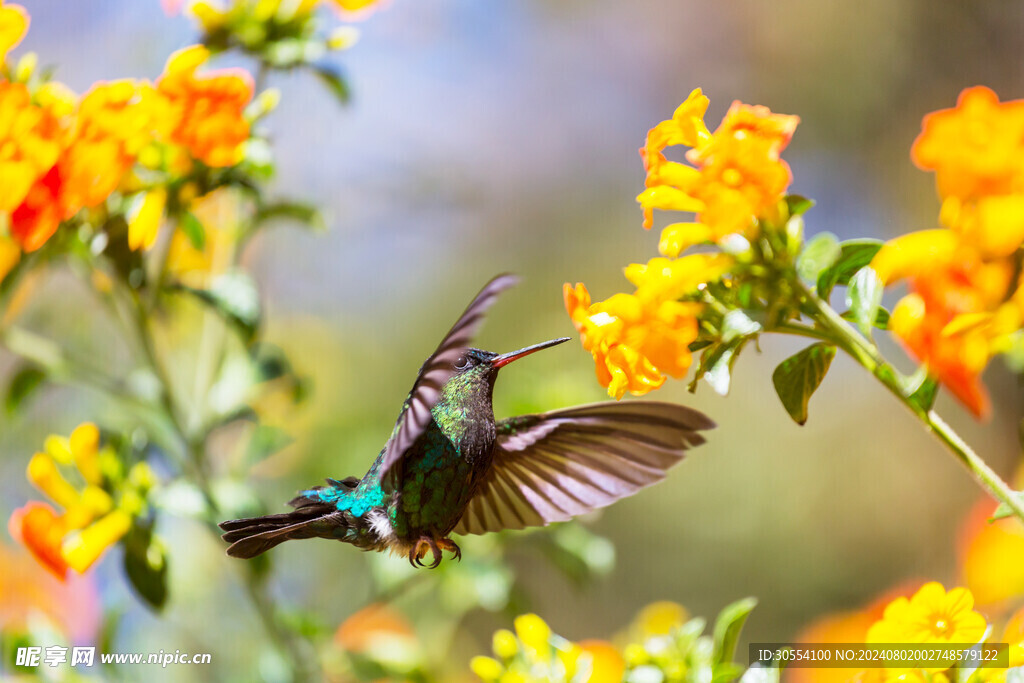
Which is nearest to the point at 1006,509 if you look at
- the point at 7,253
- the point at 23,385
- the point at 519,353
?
the point at 519,353

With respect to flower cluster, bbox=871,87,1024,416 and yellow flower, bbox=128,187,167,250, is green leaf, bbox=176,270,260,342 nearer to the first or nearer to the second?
yellow flower, bbox=128,187,167,250

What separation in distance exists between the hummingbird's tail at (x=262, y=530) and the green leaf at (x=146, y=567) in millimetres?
390

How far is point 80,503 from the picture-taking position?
0.98 metres

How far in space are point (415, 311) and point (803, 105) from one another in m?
1.37

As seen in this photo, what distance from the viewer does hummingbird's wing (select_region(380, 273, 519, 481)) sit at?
0.47 meters

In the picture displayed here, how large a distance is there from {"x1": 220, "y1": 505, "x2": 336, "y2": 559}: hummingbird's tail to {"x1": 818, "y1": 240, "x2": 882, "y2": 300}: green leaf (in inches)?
14.7

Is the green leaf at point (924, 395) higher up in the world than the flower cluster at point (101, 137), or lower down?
lower down

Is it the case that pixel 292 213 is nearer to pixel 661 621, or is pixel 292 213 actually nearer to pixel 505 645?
pixel 505 645

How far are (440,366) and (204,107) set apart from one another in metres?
0.57

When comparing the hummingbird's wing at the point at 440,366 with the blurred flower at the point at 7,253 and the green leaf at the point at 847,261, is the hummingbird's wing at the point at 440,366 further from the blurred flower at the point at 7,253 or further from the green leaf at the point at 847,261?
the blurred flower at the point at 7,253

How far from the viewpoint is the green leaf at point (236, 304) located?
1.00 m

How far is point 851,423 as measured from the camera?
104 inches

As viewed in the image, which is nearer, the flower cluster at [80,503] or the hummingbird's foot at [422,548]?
the hummingbird's foot at [422,548]

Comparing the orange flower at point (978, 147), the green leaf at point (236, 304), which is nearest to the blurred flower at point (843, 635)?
the orange flower at point (978, 147)
